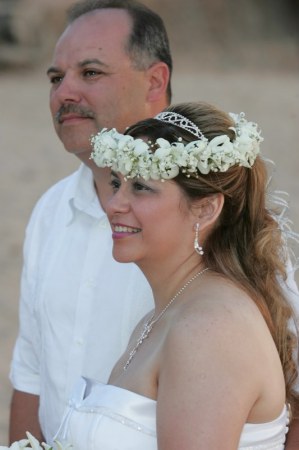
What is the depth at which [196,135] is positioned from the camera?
11.7ft

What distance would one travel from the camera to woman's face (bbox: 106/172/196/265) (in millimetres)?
3473

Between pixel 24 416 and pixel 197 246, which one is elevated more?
pixel 197 246

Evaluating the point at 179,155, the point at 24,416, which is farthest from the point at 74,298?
the point at 179,155

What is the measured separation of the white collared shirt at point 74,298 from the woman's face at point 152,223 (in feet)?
2.66

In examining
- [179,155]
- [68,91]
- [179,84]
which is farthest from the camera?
[179,84]

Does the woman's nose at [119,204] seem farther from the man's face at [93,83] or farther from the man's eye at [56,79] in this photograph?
the man's eye at [56,79]

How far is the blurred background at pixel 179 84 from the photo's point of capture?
1338cm

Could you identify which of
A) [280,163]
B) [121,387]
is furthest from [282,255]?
[280,163]

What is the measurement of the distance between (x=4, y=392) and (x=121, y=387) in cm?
558

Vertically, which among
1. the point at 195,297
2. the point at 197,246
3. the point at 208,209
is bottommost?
the point at 195,297

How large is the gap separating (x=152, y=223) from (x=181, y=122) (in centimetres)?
38

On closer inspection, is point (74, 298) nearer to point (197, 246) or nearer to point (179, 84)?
point (197, 246)

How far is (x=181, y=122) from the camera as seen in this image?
360 cm

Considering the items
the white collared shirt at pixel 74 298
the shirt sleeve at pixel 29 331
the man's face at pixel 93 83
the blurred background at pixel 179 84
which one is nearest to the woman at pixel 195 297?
the white collared shirt at pixel 74 298
